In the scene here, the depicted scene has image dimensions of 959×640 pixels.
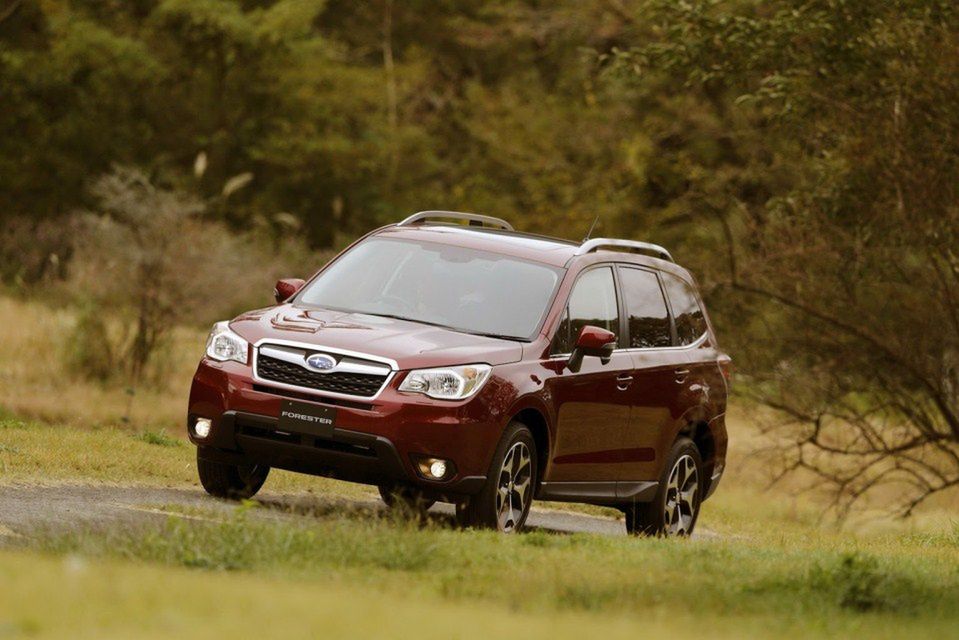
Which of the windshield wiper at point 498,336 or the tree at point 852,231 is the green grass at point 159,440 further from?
the tree at point 852,231

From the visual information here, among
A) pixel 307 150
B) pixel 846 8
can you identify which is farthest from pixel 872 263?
pixel 307 150

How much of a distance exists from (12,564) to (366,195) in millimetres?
49119

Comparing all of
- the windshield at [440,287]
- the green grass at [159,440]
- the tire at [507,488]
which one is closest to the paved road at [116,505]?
the tire at [507,488]

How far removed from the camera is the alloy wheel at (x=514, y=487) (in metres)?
10.9

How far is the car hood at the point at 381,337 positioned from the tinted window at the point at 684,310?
91.3 inches

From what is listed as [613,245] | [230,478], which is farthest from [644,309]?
[230,478]

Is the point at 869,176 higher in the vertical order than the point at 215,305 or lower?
higher

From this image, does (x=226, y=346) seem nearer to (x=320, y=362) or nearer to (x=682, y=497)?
(x=320, y=362)

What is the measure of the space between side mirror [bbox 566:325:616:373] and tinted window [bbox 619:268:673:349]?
2.90ft

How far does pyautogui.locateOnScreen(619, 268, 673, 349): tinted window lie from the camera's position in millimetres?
12547

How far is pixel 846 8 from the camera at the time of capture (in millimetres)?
19547

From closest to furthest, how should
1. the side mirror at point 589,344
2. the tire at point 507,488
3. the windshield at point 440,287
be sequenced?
the tire at point 507,488 < the side mirror at point 589,344 < the windshield at point 440,287

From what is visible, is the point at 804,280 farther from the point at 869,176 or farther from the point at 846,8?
the point at 846,8

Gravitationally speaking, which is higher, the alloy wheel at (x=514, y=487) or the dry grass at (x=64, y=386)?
the alloy wheel at (x=514, y=487)
